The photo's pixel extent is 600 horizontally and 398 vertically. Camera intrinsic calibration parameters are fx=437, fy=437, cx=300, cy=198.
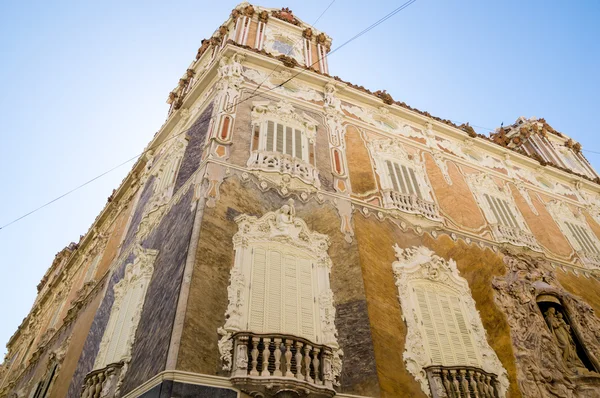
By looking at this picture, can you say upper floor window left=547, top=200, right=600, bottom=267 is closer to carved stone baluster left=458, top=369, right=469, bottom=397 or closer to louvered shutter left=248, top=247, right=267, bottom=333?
carved stone baluster left=458, top=369, right=469, bottom=397

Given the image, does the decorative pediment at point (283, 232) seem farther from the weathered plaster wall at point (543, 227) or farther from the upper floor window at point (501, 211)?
the weathered plaster wall at point (543, 227)

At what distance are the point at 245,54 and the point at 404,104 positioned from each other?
7.23 meters

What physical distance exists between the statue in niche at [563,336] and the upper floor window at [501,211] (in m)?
2.80

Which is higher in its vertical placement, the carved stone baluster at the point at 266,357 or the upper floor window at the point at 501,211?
the upper floor window at the point at 501,211

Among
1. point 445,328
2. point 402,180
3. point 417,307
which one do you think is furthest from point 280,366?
point 402,180

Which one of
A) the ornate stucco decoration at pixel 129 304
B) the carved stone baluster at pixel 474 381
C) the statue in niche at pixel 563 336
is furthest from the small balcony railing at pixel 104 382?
the statue in niche at pixel 563 336

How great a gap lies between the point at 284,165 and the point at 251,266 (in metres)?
3.81

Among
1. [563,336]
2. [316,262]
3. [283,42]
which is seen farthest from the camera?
[283,42]

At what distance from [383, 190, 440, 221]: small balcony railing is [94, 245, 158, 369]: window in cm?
722

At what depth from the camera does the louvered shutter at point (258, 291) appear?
8.73 metres

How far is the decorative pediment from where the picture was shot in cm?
1029

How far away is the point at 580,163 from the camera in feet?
89.4

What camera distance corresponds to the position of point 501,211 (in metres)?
17.2

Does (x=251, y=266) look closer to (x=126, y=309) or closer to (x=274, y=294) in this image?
(x=274, y=294)
